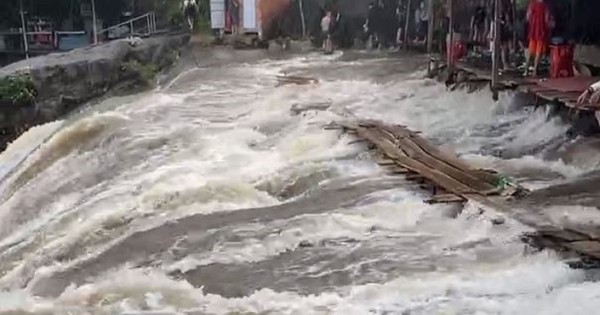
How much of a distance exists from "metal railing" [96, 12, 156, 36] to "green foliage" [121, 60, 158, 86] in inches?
383

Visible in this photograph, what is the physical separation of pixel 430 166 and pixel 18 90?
11388 mm

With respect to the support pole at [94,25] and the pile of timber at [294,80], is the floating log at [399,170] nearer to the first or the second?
the pile of timber at [294,80]

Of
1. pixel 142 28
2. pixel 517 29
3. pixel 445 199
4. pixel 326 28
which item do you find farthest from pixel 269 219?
pixel 142 28

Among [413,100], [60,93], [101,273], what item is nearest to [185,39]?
[60,93]

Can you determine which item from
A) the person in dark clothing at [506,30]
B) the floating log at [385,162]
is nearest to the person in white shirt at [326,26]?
the person in dark clothing at [506,30]

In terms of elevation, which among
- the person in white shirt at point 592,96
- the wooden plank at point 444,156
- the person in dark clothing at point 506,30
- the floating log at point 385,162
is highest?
the person in dark clothing at point 506,30

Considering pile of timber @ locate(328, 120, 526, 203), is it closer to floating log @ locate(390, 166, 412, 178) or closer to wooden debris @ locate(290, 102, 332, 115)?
floating log @ locate(390, 166, 412, 178)

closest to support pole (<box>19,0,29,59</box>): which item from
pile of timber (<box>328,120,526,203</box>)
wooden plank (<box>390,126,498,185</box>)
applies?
pile of timber (<box>328,120,526,203</box>)

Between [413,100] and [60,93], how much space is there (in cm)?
810

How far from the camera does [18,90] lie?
713 inches

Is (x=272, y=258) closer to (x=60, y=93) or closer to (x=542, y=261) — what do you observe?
(x=542, y=261)

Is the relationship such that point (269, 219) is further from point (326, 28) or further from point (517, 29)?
point (326, 28)

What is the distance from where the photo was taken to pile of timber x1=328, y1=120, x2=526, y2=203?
8070 mm

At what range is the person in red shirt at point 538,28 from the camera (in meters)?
12.7
